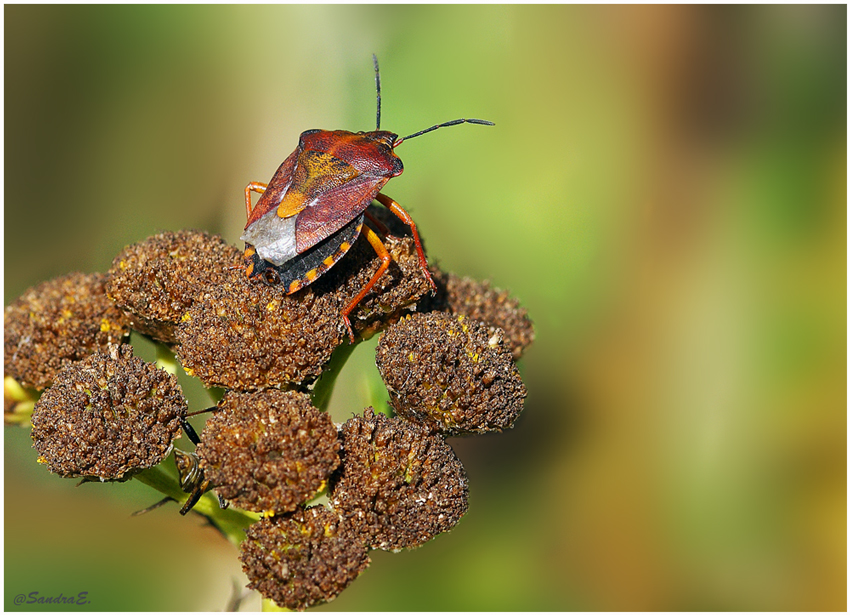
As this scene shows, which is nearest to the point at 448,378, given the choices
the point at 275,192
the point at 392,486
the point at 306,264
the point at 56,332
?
Answer: the point at 392,486

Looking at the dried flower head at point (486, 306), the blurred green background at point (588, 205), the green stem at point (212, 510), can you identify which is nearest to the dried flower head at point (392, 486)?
the green stem at point (212, 510)

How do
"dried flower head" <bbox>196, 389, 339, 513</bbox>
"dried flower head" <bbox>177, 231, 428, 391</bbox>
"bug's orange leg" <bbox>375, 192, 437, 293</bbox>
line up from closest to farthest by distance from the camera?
"dried flower head" <bbox>196, 389, 339, 513</bbox>, "dried flower head" <bbox>177, 231, 428, 391</bbox>, "bug's orange leg" <bbox>375, 192, 437, 293</bbox>

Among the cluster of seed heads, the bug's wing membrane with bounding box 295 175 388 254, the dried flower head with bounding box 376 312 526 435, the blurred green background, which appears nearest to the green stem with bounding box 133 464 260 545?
the cluster of seed heads

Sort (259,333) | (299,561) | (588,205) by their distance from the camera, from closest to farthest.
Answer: (299,561), (259,333), (588,205)

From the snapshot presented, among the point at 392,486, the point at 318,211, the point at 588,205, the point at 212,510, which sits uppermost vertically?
the point at 318,211

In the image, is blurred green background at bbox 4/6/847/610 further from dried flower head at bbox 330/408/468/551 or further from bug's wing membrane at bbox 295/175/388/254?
dried flower head at bbox 330/408/468/551

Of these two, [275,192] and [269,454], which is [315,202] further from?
[269,454]

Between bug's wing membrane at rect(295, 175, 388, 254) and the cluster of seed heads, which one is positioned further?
bug's wing membrane at rect(295, 175, 388, 254)
